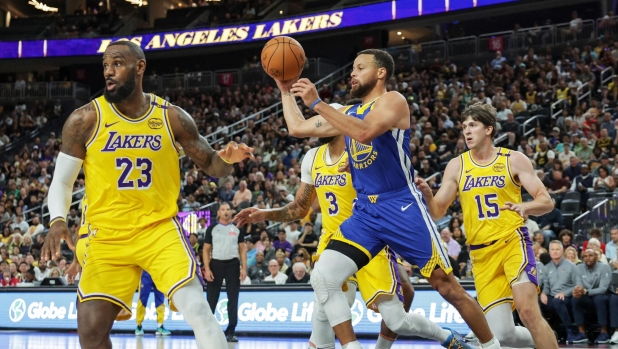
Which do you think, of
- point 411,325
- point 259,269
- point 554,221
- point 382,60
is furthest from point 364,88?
point 259,269

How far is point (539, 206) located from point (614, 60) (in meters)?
17.4

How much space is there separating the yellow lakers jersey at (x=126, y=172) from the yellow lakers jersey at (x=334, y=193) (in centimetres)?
223

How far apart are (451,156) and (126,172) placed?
47.6 ft

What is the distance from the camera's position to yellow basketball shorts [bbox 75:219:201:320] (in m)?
4.95

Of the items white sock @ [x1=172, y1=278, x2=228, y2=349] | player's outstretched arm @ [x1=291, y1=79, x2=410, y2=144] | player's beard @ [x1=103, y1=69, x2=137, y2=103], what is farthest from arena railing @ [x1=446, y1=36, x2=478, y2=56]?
white sock @ [x1=172, y1=278, x2=228, y2=349]

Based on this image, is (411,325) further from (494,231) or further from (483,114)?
(483,114)

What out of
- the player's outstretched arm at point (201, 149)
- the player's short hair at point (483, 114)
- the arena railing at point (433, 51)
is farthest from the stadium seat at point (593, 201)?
the arena railing at point (433, 51)

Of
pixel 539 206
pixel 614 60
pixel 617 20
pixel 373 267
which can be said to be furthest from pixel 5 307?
pixel 617 20

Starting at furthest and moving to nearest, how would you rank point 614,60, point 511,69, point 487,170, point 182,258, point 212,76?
point 212,76 → point 511,69 → point 614,60 → point 487,170 → point 182,258

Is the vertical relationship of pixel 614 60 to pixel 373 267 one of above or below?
above

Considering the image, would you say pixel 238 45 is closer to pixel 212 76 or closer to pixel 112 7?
pixel 212 76

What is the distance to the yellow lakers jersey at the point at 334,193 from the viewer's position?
281 inches

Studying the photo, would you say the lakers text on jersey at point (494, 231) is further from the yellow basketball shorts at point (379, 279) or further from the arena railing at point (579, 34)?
the arena railing at point (579, 34)

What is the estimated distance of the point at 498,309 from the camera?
6.50 m
